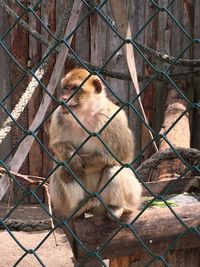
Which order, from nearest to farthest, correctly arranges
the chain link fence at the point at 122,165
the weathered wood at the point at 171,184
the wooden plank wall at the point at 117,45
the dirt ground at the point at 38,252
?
the chain link fence at the point at 122,165 → the weathered wood at the point at 171,184 → the dirt ground at the point at 38,252 → the wooden plank wall at the point at 117,45

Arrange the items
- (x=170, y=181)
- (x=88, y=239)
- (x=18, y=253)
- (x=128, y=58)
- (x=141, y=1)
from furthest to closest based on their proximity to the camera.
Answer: (x=141, y=1), (x=18, y=253), (x=170, y=181), (x=88, y=239), (x=128, y=58)

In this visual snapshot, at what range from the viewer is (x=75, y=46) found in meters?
7.06

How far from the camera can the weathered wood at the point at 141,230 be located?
335cm

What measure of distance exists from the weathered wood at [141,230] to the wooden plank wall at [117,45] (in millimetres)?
3594

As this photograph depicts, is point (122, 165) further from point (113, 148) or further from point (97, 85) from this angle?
point (97, 85)

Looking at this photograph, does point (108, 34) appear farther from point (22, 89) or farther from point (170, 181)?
point (170, 181)

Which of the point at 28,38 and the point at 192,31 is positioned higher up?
the point at 192,31

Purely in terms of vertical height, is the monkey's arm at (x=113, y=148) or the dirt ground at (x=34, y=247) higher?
the monkey's arm at (x=113, y=148)

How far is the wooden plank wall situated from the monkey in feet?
10.4

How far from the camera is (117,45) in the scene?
694cm

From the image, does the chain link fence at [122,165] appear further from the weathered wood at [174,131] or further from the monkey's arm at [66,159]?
the monkey's arm at [66,159]

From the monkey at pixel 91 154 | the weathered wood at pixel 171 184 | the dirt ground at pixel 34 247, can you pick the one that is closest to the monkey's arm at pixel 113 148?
the monkey at pixel 91 154

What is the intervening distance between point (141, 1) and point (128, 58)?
14.4 feet

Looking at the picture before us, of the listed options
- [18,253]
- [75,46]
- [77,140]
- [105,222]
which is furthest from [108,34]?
[105,222]
